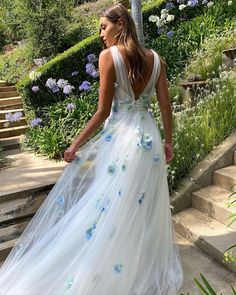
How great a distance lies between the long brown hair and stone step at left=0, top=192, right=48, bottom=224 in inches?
88.3

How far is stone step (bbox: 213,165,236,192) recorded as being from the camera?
3598 millimetres

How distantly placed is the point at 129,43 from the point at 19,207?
2.43m

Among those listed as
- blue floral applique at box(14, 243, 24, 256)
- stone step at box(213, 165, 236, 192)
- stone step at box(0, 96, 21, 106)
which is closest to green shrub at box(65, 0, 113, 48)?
stone step at box(0, 96, 21, 106)

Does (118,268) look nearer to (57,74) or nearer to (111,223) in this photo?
(111,223)

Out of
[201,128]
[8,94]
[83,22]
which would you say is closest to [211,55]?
[201,128]

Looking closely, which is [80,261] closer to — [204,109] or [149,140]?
[149,140]

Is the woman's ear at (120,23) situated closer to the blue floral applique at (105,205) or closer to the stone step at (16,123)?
the blue floral applique at (105,205)

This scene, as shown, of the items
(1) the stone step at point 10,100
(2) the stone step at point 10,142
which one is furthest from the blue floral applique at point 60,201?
(1) the stone step at point 10,100

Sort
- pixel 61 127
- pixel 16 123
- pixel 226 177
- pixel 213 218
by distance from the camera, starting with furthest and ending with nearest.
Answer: pixel 16 123
pixel 61 127
pixel 226 177
pixel 213 218

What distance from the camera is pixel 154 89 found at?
2445 mm

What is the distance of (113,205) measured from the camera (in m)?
2.31

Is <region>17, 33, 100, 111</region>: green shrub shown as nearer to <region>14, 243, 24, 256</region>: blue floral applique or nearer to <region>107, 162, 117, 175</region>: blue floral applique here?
<region>14, 243, 24, 256</region>: blue floral applique

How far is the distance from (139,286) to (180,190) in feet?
4.97

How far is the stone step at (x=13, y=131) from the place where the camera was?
7094 millimetres
